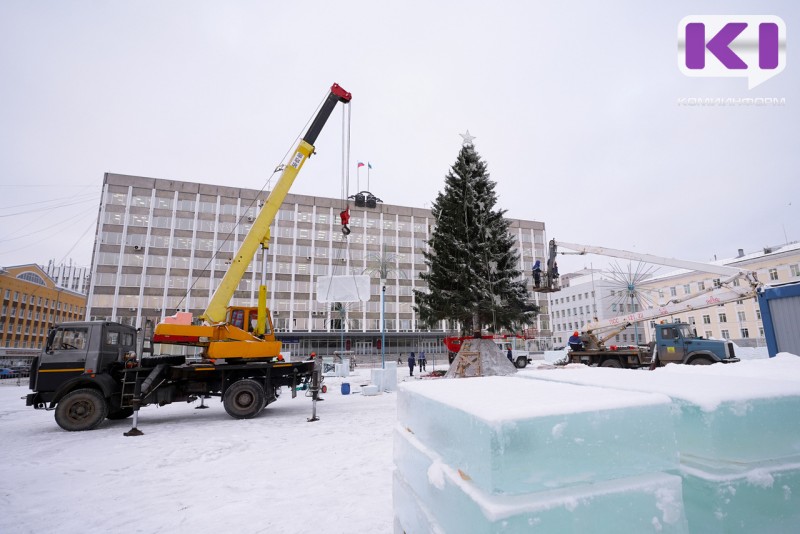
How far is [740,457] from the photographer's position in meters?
1.20

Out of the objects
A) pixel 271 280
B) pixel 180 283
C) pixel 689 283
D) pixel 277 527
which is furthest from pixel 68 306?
pixel 689 283

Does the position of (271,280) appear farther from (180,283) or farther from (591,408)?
(591,408)

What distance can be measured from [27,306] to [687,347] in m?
92.1

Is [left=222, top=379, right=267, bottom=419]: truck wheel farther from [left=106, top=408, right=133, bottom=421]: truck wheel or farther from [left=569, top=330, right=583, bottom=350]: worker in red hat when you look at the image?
[left=569, top=330, right=583, bottom=350]: worker in red hat

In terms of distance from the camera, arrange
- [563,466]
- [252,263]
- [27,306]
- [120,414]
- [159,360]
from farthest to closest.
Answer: [27,306]
[252,263]
[120,414]
[159,360]
[563,466]

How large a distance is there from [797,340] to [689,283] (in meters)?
53.5

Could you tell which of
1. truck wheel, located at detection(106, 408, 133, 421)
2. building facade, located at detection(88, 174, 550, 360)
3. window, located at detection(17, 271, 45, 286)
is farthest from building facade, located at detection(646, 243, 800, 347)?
window, located at detection(17, 271, 45, 286)

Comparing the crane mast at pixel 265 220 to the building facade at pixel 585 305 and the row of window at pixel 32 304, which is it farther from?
the row of window at pixel 32 304

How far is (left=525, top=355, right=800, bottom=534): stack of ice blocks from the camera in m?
1.15

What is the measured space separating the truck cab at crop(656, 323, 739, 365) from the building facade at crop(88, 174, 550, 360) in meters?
31.0

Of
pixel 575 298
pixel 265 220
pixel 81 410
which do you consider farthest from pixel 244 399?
pixel 575 298

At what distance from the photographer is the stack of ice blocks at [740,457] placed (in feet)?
3.76

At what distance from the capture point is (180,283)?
48.4 metres

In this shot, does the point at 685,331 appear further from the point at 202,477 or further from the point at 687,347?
the point at 202,477
